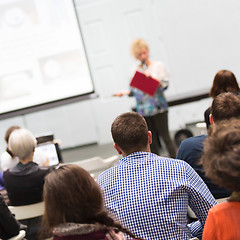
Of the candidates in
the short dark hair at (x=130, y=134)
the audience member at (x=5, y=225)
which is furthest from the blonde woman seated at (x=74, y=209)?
the audience member at (x=5, y=225)

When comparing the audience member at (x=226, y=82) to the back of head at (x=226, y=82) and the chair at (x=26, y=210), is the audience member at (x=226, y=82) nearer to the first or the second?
the back of head at (x=226, y=82)

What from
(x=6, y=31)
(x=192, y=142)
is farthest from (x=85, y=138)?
(x=192, y=142)

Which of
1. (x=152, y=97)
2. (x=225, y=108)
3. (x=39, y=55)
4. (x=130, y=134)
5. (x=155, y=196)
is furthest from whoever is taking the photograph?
(x=39, y=55)

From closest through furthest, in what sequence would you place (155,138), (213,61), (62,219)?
(62,219) < (155,138) < (213,61)

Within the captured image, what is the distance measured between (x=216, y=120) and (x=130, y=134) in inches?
20.8

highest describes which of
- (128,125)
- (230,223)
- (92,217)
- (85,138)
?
(128,125)

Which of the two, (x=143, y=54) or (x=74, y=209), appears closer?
(x=74, y=209)

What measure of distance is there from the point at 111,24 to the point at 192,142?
187 inches

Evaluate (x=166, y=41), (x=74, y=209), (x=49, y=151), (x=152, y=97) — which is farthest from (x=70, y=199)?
(x=166, y=41)

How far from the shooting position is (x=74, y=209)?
1.31 m

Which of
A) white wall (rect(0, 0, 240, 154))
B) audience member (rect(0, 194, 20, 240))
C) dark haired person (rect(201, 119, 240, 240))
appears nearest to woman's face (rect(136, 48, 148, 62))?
white wall (rect(0, 0, 240, 154))

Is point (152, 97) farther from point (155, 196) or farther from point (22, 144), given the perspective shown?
point (155, 196)

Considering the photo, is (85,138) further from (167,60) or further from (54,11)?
(54,11)

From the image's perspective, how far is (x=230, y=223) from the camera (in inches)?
52.4
